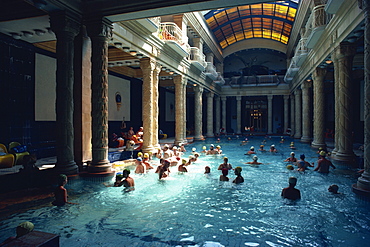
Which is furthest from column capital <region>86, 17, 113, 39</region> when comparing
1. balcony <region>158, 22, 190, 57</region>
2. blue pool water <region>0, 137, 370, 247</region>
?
balcony <region>158, 22, 190, 57</region>

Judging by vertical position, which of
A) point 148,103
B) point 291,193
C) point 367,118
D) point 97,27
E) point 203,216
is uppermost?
point 97,27

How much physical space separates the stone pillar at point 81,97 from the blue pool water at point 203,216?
115 cm

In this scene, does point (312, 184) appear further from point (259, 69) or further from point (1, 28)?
point (259, 69)

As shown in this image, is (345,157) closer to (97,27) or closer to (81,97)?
(81,97)

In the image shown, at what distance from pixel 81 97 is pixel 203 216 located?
5.32m

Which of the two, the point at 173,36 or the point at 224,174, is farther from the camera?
the point at 173,36

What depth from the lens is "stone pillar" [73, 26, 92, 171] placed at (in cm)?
798

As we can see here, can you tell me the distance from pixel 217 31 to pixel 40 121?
20.7m

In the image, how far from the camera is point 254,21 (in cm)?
2608

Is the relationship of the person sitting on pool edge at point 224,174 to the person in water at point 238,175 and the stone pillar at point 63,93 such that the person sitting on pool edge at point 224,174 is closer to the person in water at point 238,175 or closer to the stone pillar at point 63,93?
the person in water at point 238,175

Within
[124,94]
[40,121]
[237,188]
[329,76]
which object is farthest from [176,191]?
[329,76]

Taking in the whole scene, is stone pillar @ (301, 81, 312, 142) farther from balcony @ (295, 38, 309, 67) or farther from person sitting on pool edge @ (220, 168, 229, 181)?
person sitting on pool edge @ (220, 168, 229, 181)

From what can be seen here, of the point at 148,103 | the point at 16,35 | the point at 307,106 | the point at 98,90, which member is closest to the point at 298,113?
the point at 307,106

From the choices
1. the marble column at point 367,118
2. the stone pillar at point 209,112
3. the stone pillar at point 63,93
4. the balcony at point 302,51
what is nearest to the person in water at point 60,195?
the stone pillar at point 63,93
